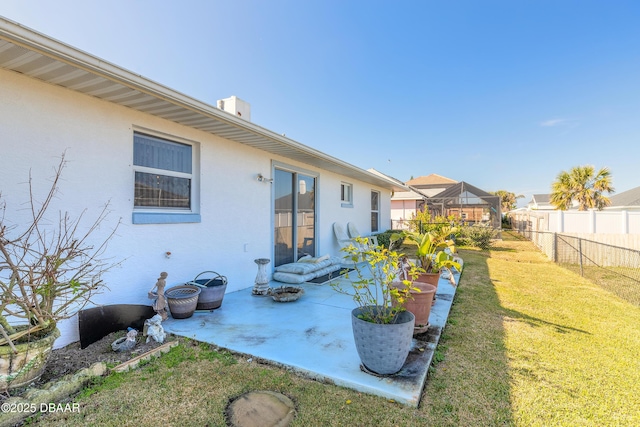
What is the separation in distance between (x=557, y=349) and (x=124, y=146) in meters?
5.93

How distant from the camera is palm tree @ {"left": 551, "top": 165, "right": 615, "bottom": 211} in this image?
19125 mm

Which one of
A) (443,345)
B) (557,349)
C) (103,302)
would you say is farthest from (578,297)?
(103,302)

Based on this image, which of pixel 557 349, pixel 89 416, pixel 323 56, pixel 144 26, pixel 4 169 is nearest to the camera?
pixel 89 416

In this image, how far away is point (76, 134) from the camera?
10.9 ft

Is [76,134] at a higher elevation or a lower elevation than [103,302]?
higher

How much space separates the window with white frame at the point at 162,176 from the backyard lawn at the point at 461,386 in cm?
213

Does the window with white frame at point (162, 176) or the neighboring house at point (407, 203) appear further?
the neighboring house at point (407, 203)

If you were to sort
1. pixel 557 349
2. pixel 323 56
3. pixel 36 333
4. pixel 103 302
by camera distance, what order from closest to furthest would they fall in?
pixel 36 333
pixel 557 349
pixel 103 302
pixel 323 56

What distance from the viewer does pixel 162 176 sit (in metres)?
4.33

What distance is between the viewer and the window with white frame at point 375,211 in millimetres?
12563

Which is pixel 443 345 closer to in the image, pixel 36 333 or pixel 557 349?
pixel 557 349

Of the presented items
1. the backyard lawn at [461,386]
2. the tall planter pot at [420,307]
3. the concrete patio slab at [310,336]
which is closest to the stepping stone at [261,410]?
the backyard lawn at [461,386]

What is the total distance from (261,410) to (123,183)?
3292 mm

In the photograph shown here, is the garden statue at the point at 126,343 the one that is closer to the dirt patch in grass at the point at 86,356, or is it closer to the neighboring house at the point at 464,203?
the dirt patch in grass at the point at 86,356
